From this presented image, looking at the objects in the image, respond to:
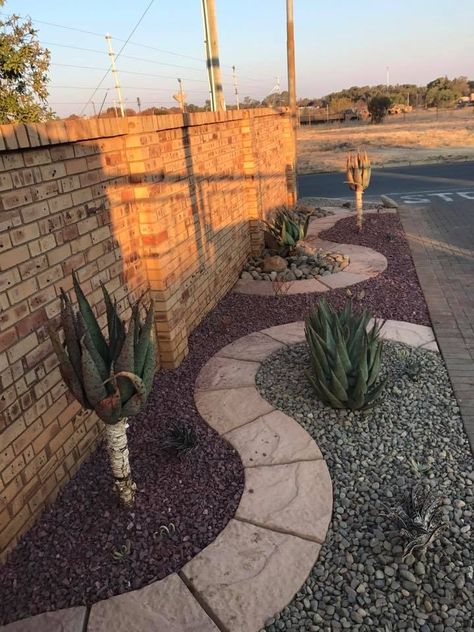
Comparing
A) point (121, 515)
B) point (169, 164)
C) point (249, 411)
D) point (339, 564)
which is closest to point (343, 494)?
point (339, 564)

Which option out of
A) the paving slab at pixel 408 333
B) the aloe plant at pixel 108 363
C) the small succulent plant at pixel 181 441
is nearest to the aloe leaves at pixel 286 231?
the paving slab at pixel 408 333

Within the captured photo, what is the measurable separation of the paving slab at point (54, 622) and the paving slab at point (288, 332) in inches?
121

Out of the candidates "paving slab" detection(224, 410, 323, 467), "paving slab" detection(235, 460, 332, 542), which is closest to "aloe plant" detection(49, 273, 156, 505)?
"paving slab" detection(235, 460, 332, 542)

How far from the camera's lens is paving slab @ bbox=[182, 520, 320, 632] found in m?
2.25

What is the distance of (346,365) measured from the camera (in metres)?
3.55

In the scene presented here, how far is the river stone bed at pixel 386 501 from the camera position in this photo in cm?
222

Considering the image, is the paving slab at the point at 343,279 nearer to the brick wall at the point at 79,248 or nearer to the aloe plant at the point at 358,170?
the brick wall at the point at 79,248

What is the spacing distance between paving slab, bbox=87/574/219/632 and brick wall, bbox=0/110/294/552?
73 cm

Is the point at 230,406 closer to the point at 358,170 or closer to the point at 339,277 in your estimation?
the point at 339,277

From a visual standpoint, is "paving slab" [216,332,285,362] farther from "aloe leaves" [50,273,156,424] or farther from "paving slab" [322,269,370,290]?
"aloe leaves" [50,273,156,424]

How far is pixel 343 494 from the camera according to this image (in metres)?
2.89

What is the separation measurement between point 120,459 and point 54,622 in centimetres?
80

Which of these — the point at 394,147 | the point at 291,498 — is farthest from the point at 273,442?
the point at 394,147

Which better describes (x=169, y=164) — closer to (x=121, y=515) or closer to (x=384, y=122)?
(x=121, y=515)
